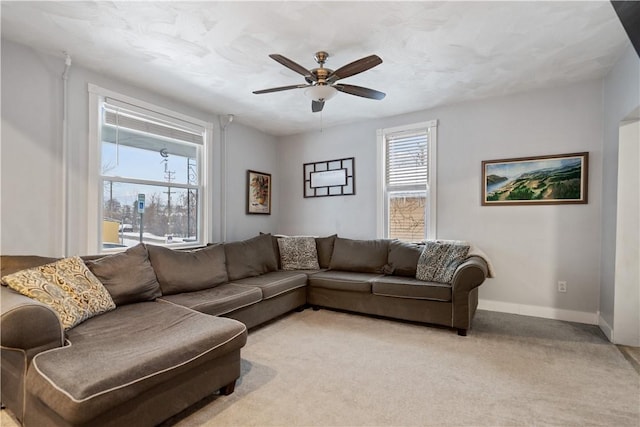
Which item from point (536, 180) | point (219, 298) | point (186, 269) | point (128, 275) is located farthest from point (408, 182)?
point (128, 275)

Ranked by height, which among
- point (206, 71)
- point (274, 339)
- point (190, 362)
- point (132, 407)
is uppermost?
point (206, 71)

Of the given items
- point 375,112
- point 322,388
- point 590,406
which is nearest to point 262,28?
point 375,112

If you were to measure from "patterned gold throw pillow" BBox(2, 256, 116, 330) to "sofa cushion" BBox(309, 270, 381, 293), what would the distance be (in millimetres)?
2130

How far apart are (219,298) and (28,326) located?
1402 mm

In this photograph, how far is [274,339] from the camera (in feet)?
9.65

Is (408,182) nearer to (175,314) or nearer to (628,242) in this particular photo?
(628,242)

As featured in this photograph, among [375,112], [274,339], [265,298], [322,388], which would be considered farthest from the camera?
[375,112]

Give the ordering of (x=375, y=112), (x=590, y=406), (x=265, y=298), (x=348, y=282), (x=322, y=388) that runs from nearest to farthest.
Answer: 1. (x=590, y=406)
2. (x=322, y=388)
3. (x=265, y=298)
4. (x=348, y=282)
5. (x=375, y=112)

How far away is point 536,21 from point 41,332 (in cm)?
363

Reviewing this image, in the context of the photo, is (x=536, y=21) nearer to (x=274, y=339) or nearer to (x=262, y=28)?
(x=262, y=28)

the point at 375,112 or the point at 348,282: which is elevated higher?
the point at 375,112

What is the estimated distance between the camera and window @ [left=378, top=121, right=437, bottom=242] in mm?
4172

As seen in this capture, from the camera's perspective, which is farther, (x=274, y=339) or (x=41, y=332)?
(x=274, y=339)

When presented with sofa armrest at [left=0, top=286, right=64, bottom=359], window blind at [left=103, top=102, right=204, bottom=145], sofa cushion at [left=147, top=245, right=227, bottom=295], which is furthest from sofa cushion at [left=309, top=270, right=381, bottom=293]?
sofa armrest at [left=0, top=286, right=64, bottom=359]
